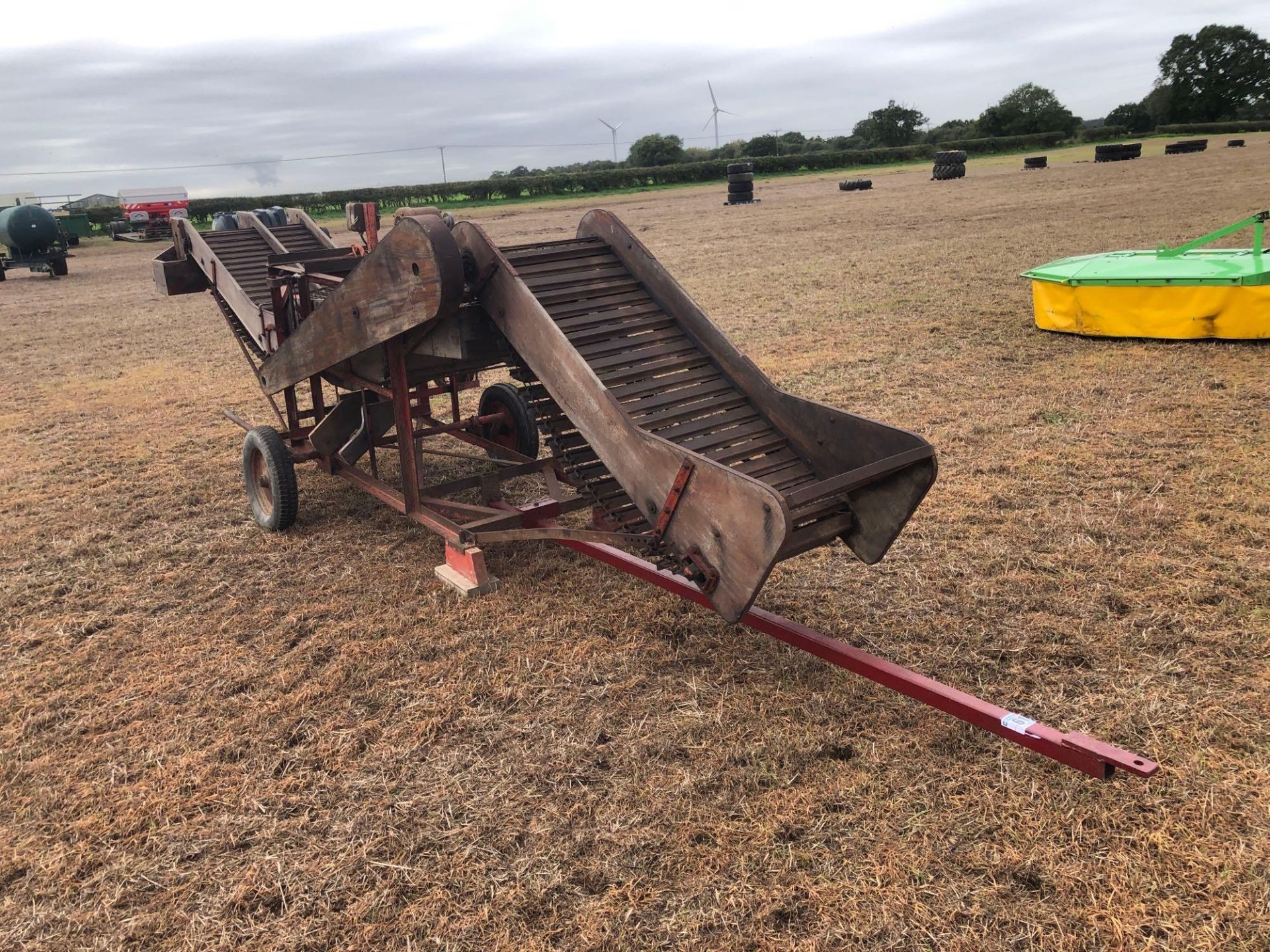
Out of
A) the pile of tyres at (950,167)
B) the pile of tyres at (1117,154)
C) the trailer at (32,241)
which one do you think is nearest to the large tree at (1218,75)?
the pile of tyres at (1117,154)

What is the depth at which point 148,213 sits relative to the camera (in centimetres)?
3619

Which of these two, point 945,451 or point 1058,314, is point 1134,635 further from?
point 1058,314

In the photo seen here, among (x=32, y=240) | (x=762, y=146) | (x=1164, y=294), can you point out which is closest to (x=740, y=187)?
(x=32, y=240)

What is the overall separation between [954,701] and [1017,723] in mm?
204

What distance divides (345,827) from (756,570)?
1.57 m

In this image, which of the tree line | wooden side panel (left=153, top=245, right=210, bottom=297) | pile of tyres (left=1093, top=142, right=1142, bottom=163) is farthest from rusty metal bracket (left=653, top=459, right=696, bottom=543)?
the tree line

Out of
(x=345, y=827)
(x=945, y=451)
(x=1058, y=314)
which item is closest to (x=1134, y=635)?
(x=945, y=451)

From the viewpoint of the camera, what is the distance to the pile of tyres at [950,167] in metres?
35.1

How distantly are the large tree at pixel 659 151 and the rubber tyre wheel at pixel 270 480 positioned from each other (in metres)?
68.1

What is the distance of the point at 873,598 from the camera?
4.29 m

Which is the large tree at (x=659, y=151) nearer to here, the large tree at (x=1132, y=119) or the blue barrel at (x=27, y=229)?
the large tree at (x=1132, y=119)

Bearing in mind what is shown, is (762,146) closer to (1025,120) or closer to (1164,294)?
(1025,120)

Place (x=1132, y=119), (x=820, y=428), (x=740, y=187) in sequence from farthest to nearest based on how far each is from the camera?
(x=1132, y=119)
(x=740, y=187)
(x=820, y=428)

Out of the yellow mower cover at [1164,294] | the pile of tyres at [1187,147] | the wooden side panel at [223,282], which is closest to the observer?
the wooden side panel at [223,282]
